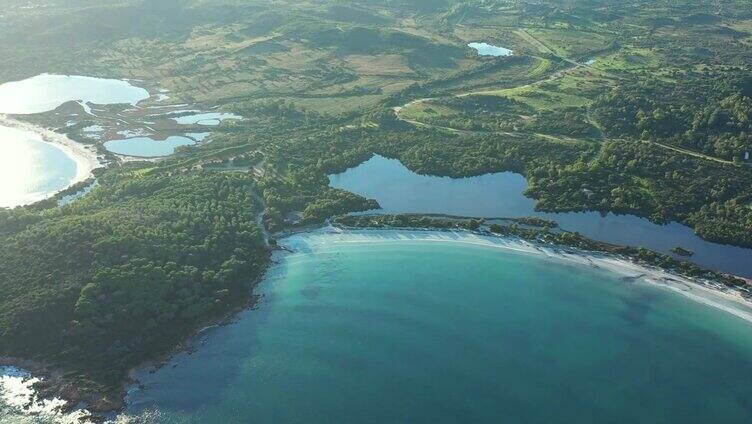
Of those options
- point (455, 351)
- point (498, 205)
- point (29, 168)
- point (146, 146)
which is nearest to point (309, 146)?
point (146, 146)

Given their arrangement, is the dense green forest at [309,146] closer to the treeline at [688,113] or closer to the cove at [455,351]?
the treeline at [688,113]

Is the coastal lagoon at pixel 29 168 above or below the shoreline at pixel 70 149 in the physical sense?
below

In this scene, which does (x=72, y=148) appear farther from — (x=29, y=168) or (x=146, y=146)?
(x=146, y=146)

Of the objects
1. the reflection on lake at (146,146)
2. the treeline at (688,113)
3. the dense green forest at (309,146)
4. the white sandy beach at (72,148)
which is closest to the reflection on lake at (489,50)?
the dense green forest at (309,146)

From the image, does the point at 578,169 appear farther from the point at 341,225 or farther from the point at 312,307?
the point at 312,307

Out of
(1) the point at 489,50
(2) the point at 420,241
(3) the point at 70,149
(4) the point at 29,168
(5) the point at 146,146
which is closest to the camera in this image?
(2) the point at 420,241

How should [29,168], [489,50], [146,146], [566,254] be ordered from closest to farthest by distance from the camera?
1. [566,254]
2. [29,168]
3. [146,146]
4. [489,50]

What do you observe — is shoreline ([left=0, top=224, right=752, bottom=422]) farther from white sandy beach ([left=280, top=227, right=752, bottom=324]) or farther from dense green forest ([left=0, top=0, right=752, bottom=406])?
dense green forest ([left=0, top=0, right=752, bottom=406])
